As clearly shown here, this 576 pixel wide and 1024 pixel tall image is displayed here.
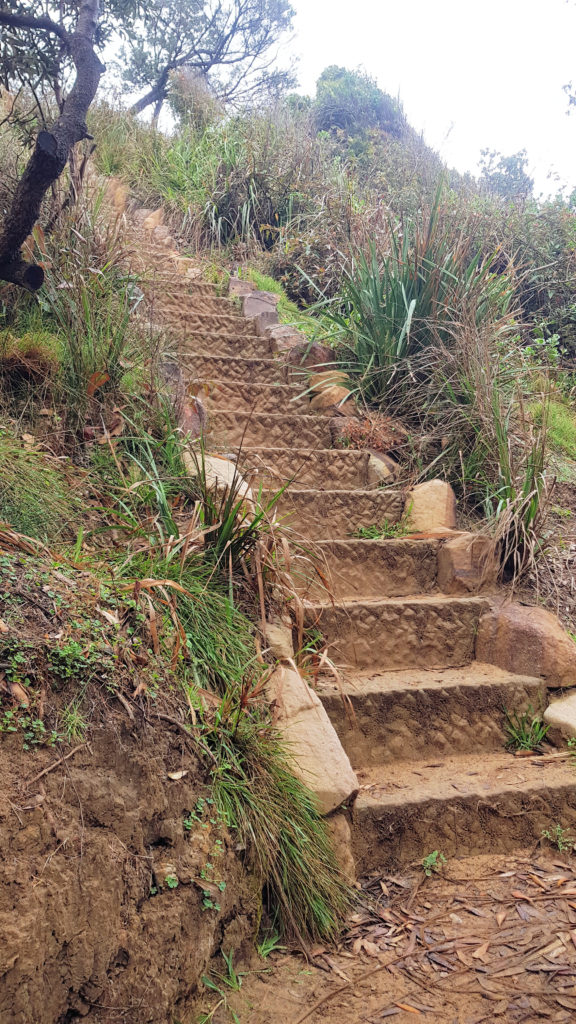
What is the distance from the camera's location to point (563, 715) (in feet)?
8.46

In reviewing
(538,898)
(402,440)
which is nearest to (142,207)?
(402,440)

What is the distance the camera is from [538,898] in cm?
197

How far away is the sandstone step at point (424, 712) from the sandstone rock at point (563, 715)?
2.1 inches

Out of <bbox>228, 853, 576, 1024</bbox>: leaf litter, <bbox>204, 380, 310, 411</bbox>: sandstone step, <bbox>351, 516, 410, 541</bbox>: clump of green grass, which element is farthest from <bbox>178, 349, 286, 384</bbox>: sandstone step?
<bbox>228, 853, 576, 1024</bbox>: leaf litter

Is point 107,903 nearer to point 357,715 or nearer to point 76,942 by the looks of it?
point 76,942

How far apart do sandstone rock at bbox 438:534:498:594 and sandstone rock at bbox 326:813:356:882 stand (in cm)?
139

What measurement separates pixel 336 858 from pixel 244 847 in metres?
0.34

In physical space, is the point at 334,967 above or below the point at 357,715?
below

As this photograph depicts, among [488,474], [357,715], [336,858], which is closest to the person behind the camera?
[336,858]

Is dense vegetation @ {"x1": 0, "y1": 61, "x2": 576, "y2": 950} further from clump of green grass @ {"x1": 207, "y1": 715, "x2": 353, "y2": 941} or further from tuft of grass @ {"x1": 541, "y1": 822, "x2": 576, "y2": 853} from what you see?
tuft of grass @ {"x1": 541, "y1": 822, "x2": 576, "y2": 853}

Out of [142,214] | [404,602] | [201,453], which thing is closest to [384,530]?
[404,602]

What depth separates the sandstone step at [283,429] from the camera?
4105 millimetres

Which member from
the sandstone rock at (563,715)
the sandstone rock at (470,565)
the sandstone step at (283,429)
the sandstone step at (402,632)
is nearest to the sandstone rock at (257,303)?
the sandstone step at (283,429)

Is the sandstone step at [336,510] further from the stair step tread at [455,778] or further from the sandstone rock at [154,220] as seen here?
the sandstone rock at [154,220]
